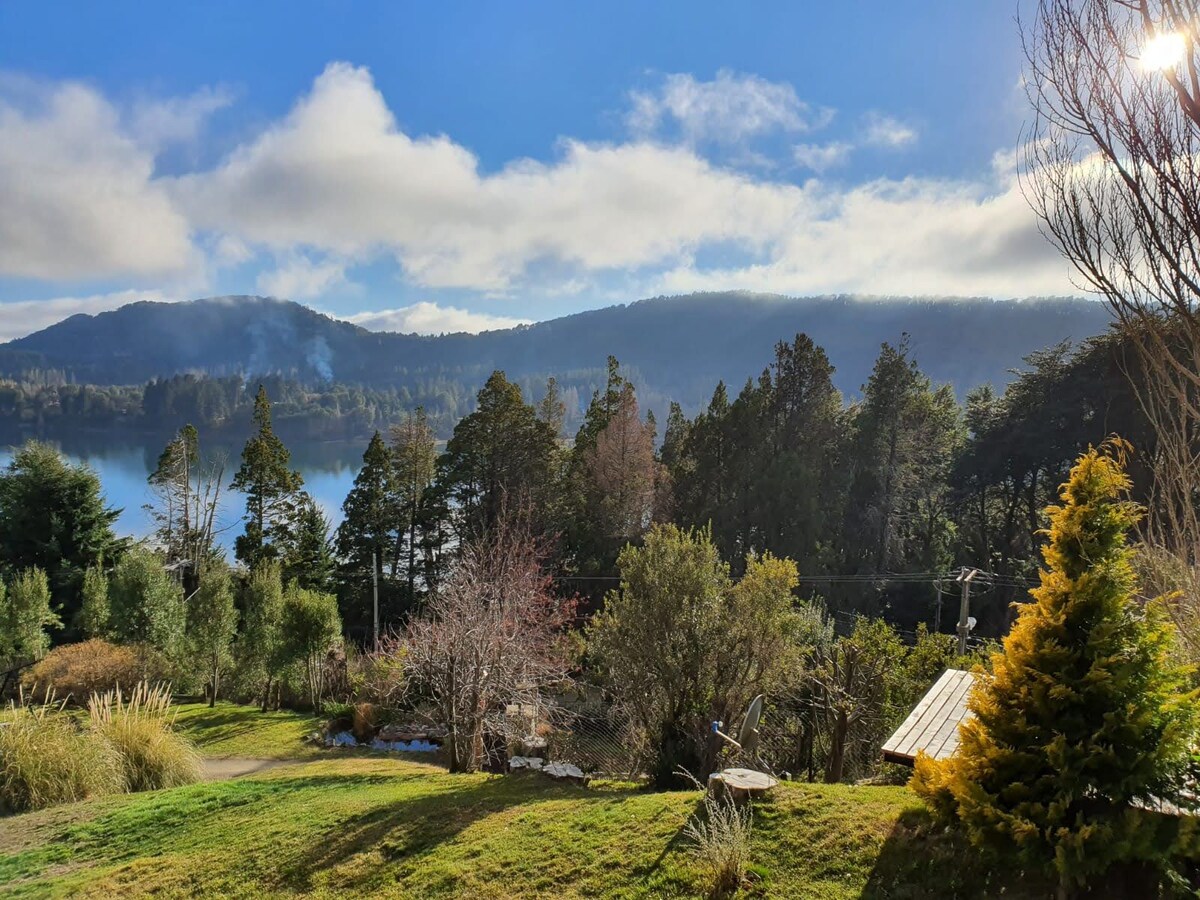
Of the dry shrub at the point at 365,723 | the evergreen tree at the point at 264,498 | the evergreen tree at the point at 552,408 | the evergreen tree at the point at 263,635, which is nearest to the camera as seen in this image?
the dry shrub at the point at 365,723

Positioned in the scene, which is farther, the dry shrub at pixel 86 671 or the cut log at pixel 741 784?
the dry shrub at pixel 86 671

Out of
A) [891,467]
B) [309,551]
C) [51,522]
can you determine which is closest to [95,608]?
[51,522]

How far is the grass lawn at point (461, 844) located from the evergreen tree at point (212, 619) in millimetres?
9484

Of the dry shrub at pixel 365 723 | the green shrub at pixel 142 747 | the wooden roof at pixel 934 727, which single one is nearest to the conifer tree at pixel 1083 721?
→ the wooden roof at pixel 934 727

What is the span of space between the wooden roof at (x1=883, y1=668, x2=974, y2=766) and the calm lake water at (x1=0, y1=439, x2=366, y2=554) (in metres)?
37.2

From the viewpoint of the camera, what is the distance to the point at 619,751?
12.3 metres

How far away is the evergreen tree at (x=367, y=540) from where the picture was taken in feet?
84.8

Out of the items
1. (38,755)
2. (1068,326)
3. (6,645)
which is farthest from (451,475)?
(1068,326)

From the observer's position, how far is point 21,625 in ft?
53.6

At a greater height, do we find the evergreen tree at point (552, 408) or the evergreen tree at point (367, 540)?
the evergreen tree at point (552, 408)

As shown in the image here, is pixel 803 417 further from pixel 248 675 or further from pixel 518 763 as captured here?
pixel 248 675

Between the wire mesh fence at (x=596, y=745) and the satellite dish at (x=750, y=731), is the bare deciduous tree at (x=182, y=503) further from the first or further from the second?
the satellite dish at (x=750, y=731)

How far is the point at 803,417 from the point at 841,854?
21904 millimetres

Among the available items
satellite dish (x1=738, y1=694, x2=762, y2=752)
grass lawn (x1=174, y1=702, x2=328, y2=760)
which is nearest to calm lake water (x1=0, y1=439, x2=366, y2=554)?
grass lawn (x1=174, y1=702, x2=328, y2=760)
